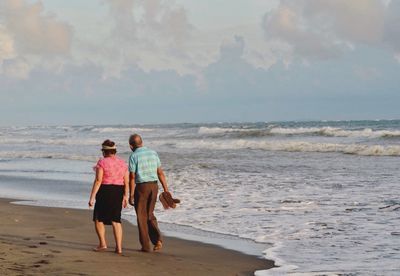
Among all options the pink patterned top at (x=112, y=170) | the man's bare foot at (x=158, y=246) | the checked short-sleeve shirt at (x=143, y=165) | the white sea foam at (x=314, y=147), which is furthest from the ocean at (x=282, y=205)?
the white sea foam at (x=314, y=147)

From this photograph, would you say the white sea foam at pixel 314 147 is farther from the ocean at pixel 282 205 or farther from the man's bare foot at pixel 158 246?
the man's bare foot at pixel 158 246

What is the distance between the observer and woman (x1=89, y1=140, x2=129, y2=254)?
8141 mm

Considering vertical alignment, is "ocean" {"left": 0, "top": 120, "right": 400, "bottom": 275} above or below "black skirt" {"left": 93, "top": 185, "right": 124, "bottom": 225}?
below

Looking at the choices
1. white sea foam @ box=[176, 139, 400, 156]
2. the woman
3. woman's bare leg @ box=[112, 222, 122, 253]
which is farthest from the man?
white sea foam @ box=[176, 139, 400, 156]

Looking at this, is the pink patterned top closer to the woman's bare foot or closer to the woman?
the woman

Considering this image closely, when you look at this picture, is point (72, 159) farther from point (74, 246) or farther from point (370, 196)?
point (74, 246)

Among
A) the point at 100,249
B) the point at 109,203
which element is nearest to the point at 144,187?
the point at 109,203

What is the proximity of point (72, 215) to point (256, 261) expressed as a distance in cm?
504

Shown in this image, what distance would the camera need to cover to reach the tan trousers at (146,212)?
845cm

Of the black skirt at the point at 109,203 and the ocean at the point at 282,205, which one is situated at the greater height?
the black skirt at the point at 109,203

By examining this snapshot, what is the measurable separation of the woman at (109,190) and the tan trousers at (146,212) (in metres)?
0.26

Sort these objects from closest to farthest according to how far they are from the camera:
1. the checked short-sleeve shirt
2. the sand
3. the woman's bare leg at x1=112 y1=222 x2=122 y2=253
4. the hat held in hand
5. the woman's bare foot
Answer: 1. the sand
2. the woman's bare leg at x1=112 y1=222 x2=122 y2=253
3. the woman's bare foot
4. the checked short-sleeve shirt
5. the hat held in hand

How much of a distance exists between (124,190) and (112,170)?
31 centimetres

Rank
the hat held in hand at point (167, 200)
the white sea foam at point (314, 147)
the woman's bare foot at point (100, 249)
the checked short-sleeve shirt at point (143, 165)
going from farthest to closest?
1. the white sea foam at point (314, 147)
2. the hat held in hand at point (167, 200)
3. the checked short-sleeve shirt at point (143, 165)
4. the woman's bare foot at point (100, 249)
